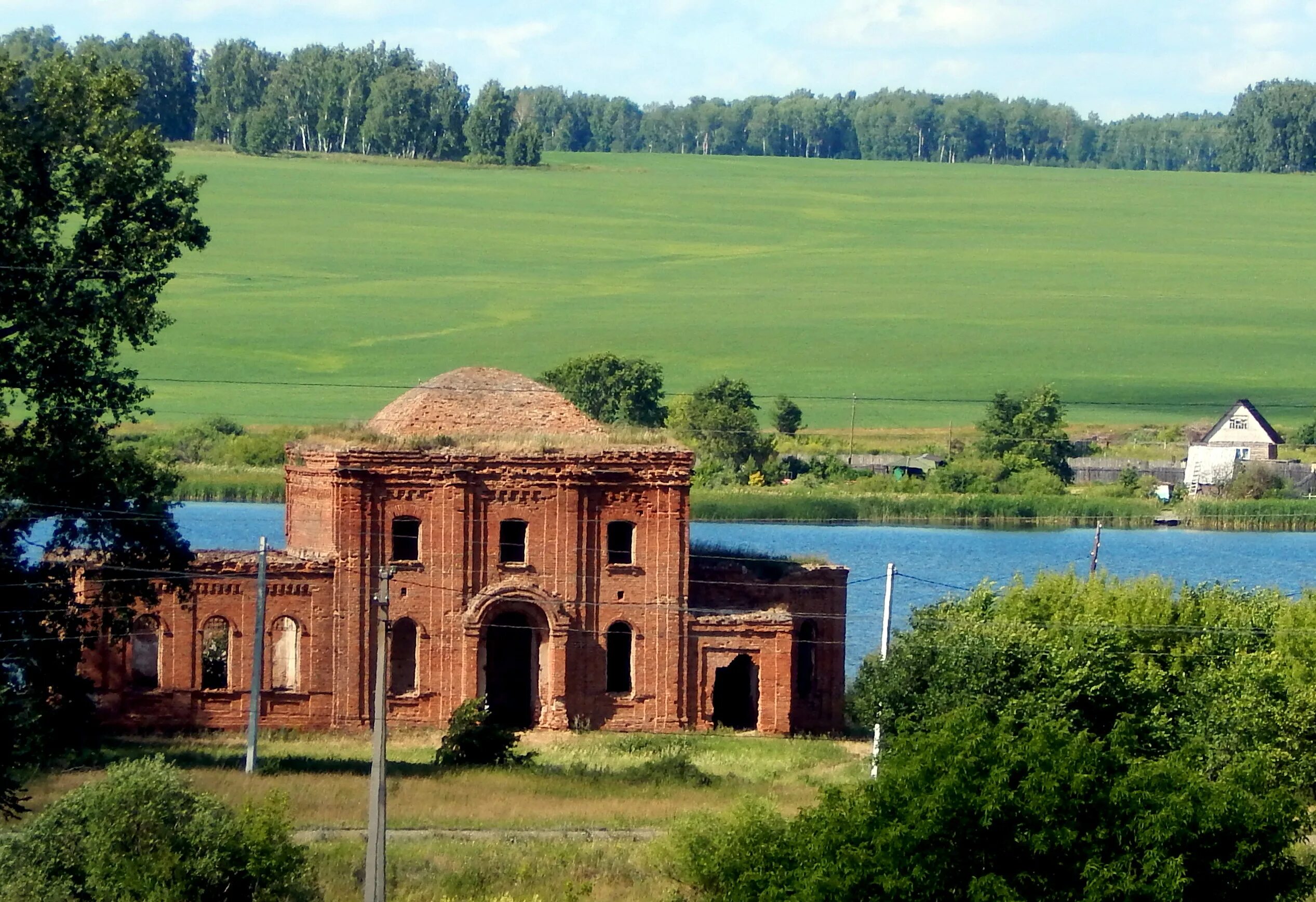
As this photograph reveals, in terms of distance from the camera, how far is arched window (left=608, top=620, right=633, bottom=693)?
149 feet

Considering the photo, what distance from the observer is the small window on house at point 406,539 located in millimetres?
44938

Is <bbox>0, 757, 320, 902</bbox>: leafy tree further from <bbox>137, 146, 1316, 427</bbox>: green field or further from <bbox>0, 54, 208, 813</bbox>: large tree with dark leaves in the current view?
<bbox>137, 146, 1316, 427</bbox>: green field

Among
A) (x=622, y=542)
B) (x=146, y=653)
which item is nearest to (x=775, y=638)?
(x=622, y=542)

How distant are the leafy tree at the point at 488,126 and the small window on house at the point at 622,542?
126 m

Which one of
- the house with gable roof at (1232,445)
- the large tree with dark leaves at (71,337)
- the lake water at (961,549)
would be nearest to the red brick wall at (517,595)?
the large tree with dark leaves at (71,337)

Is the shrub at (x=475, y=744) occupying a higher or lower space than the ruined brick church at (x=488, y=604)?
lower

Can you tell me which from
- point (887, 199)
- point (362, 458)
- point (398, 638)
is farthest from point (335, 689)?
point (887, 199)

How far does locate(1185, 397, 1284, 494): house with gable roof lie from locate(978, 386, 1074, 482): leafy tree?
5233mm

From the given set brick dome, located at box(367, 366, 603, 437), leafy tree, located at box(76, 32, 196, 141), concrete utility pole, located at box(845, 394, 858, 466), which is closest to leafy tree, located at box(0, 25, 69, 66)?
leafy tree, located at box(76, 32, 196, 141)

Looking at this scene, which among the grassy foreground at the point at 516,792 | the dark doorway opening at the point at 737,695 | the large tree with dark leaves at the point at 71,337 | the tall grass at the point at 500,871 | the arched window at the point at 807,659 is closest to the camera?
the tall grass at the point at 500,871

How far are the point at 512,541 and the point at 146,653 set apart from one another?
778 cm

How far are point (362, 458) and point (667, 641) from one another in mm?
6982

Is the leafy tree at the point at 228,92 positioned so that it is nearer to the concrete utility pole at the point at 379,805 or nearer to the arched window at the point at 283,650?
the arched window at the point at 283,650

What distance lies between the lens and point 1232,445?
309 ft
